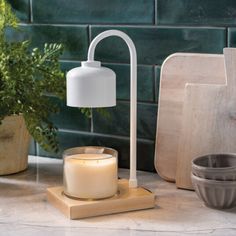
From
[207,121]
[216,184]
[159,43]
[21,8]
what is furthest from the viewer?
[21,8]

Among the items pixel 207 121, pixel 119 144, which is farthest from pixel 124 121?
pixel 207 121

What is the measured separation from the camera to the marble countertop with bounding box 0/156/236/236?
1075mm

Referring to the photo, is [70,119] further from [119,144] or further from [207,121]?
[207,121]

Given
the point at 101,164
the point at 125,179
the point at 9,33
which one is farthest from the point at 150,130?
the point at 9,33

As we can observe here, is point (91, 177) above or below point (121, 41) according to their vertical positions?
below

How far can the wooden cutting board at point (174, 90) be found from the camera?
1.28 metres

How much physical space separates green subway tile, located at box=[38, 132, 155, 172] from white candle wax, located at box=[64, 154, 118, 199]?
0.79 ft

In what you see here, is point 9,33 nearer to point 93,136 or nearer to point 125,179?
point 93,136

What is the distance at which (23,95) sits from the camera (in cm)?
135

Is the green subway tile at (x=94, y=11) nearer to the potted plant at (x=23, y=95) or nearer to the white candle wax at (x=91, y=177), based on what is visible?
the potted plant at (x=23, y=95)

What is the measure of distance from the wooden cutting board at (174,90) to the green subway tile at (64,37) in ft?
0.82

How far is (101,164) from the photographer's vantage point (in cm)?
119

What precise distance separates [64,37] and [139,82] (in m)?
0.23

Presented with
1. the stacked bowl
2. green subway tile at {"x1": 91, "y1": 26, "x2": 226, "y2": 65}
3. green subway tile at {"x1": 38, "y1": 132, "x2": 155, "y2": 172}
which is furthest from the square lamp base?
green subway tile at {"x1": 91, "y1": 26, "x2": 226, "y2": 65}
